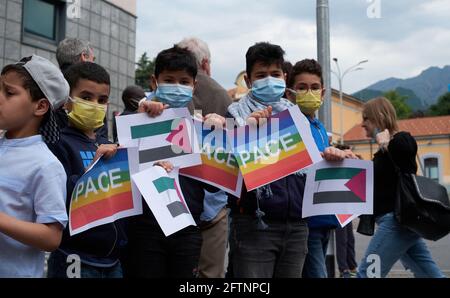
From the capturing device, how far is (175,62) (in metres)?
3.09

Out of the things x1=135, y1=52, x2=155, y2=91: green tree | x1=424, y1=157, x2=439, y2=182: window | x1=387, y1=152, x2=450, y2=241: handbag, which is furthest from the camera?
x1=135, y1=52, x2=155, y2=91: green tree

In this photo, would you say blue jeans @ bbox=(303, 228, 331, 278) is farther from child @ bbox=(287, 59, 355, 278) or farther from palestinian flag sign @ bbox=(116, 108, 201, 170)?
palestinian flag sign @ bbox=(116, 108, 201, 170)

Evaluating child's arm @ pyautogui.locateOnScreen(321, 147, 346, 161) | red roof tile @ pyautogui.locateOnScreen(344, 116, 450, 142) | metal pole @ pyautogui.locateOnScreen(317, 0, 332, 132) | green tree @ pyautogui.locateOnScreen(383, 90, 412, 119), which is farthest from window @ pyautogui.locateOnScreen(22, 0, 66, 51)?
green tree @ pyautogui.locateOnScreen(383, 90, 412, 119)

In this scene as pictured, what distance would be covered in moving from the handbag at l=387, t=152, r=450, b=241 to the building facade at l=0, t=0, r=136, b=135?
7.59m

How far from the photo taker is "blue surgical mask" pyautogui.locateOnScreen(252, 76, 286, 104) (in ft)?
10.2

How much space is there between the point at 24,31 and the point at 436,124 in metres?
38.2

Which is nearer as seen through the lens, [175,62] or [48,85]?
[48,85]

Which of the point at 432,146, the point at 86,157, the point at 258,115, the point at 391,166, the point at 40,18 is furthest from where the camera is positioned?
the point at 432,146

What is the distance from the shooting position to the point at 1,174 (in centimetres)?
215

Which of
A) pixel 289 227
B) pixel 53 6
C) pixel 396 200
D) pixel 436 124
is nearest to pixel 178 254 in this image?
pixel 289 227

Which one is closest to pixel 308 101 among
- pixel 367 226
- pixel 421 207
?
pixel 367 226

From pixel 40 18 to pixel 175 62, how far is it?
30.9 feet

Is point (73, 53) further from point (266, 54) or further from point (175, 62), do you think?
point (266, 54)
